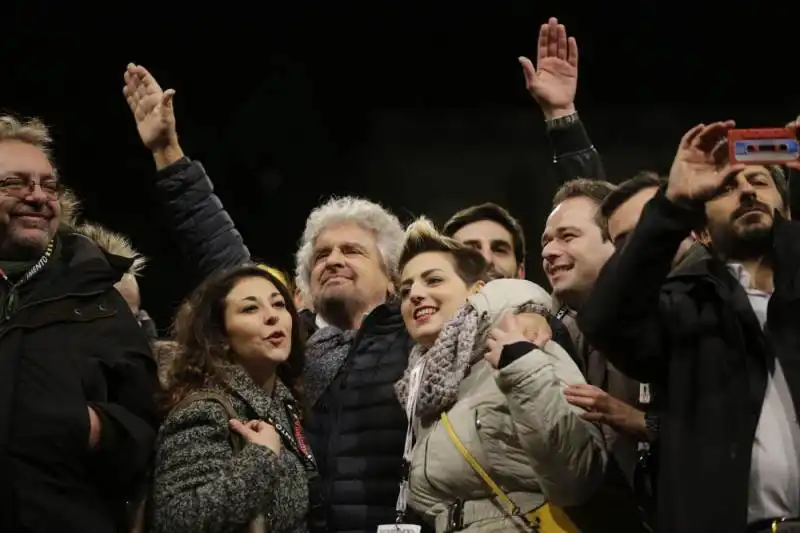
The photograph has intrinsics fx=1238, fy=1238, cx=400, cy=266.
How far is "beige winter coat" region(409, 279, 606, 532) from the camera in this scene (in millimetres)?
2590

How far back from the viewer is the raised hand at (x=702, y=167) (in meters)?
2.38

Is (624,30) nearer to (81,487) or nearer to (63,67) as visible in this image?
(63,67)

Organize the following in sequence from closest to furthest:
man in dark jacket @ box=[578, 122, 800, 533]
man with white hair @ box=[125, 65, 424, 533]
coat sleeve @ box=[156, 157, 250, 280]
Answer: man in dark jacket @ box=[578, 122, 800, 533] → man with white hair @ box=[125, 65, 424, 533] → coat sleeve @ box=[156, 157, 250, 280]

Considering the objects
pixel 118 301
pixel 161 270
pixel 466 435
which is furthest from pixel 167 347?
pixel 161 270

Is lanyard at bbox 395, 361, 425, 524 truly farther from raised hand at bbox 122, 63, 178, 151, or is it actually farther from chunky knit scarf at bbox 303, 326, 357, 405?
raised hand at bbox 122, 63, 178, 151

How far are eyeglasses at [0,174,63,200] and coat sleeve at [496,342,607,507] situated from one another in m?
1.28

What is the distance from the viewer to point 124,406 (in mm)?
2965

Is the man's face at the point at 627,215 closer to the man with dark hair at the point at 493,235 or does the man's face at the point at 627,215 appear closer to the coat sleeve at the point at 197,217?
the man with dark hair at the point at 493,235

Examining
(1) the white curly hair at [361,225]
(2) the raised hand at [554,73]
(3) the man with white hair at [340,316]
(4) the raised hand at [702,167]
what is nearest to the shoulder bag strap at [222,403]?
(3) the man with white hair at [340,316]

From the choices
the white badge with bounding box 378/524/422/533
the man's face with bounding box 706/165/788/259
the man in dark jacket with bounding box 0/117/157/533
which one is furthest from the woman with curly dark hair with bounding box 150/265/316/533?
the man's face with bounding box 706/165/788/259

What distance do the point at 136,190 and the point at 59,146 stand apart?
49 centimetres

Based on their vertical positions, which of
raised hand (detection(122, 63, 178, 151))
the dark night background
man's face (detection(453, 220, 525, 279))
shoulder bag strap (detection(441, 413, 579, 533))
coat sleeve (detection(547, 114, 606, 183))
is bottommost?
shoulder bag strap (detection(441, 413, 579, 533))

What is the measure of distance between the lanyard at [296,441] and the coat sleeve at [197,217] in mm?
562

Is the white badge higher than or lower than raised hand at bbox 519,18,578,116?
lower
